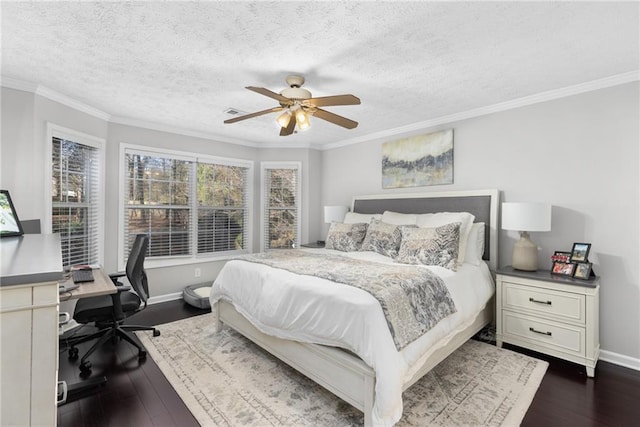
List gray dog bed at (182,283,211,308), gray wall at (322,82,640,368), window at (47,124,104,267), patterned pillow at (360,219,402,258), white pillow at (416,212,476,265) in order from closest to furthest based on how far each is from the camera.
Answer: gray wall at (322,82,640,368)
white pillow at (416,212,476,265)
window at (47,124,104,267)
patterned pillow at (360,219,402,258)
gray dog bed at (182,283,211,308)

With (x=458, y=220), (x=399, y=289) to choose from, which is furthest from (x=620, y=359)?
(x=399, y=289)

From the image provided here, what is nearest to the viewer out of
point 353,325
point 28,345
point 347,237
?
point 28,345

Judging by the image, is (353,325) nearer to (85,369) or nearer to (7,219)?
(85,369)

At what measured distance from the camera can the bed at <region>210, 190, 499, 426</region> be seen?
170 centimetres

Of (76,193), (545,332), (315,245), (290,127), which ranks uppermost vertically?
(290,127)

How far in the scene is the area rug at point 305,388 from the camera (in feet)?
6.26

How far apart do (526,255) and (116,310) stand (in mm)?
3778

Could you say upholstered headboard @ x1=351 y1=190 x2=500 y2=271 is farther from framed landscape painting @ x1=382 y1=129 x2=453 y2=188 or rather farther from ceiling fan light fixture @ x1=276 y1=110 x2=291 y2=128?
ceiling fan light fixture @ x1=276 y1=110 x2=291 y2=128

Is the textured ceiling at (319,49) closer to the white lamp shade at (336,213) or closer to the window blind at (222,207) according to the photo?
the window blind at (222,207)

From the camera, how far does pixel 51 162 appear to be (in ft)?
10.1

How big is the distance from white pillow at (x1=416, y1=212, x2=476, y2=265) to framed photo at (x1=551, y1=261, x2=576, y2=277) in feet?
2.48

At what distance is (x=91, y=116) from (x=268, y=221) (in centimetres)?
281

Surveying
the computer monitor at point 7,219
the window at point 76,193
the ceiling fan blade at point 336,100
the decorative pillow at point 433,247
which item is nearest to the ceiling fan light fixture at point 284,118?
the ceiling fan blade at point 336,100

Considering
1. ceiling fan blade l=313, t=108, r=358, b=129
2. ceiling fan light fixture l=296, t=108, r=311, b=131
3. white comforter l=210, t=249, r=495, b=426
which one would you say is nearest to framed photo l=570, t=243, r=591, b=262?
white comforter l=210, t=249, r=495, b=426
